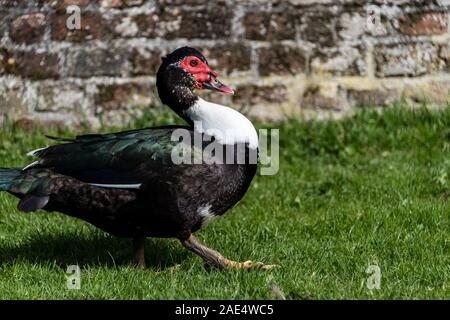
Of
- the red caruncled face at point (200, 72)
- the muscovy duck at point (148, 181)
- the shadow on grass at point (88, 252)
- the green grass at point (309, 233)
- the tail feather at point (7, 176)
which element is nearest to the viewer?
the green grass at point (309, 233)

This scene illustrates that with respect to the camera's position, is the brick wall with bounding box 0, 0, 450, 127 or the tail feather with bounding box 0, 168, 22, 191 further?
the brick wall with bounding box 0, 0, 450, 127

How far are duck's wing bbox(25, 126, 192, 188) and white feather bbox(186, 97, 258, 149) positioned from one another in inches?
4.1

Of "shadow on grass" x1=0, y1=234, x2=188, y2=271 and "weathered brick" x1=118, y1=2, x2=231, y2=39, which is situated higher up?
"weathered brick" x1=118, y1=2, x2=231, y2=39

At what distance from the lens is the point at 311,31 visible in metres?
7.45

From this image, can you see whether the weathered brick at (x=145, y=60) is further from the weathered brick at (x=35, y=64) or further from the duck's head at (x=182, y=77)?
the duck's head at (x=182, y=77)

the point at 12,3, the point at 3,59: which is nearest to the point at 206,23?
the point at 12,3

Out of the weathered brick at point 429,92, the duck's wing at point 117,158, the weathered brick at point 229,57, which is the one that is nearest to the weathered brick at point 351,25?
the weathered brick at point 429,92

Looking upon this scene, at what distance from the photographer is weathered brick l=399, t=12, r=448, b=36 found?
7.41 meters

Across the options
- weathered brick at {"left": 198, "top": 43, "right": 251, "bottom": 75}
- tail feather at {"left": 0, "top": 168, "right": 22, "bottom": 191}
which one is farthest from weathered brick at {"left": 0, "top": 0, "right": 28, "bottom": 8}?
tail feather at {"left": 0, "top": 168, "right": 22, "bottom": 191}

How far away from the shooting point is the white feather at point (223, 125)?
15.4 feet

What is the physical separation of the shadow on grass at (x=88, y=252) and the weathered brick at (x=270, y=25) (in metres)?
2.50

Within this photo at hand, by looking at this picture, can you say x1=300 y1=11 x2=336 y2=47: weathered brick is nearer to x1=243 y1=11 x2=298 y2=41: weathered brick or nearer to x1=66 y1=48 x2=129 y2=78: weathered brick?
x1=243 y1=11 x2=298 y2=41: weathered brick

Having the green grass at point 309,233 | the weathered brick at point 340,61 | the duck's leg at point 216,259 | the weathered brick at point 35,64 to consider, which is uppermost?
the weathered brick at point 340,61
